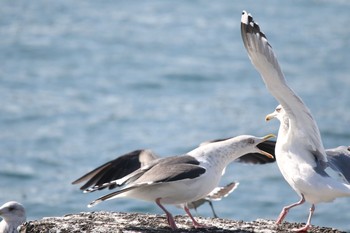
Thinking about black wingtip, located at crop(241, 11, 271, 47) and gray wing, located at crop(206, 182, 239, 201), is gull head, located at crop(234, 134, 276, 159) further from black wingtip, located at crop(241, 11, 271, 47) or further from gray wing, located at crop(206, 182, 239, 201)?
gray wing, located at crop(206, 182, 239, 201)

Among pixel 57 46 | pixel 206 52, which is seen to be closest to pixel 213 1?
pixel 206 52

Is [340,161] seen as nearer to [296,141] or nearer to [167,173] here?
[296,141]

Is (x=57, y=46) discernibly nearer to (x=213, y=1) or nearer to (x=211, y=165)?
(x=213, y=1)

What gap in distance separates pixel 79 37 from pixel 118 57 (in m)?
1.46

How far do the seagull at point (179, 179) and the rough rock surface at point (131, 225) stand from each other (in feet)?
0.62

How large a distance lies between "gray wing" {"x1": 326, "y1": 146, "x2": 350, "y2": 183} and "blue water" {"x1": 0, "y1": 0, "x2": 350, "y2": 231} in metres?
7.26

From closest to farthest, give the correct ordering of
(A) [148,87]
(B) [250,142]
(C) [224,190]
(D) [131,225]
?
(D) [131,225] → (B) [250,142] → (C) [224,190] → (A) [148,87]

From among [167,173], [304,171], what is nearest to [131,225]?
[167,173]

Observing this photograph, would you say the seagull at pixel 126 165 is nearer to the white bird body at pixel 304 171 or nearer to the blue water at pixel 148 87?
the white bird body at pixel 304 171

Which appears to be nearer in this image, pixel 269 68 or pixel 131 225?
pixel 269 68

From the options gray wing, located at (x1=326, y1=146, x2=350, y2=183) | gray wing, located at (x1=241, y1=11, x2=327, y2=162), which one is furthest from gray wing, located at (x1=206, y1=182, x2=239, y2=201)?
gray wing, located at (x1=241, y1=11, x2=327, y2=162)

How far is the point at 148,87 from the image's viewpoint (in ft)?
77.4

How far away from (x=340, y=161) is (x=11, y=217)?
2.96 m

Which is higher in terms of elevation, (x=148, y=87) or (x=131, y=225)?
(x=131, y=225)
